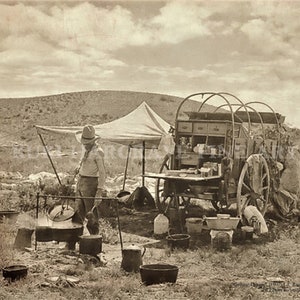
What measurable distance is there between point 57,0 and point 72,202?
4.21 m

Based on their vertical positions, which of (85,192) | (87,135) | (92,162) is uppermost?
(87,135)

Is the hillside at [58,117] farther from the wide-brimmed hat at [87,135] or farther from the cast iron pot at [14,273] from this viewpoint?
the cast iron pot at [14,273]

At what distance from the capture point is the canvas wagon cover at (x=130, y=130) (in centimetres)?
1077

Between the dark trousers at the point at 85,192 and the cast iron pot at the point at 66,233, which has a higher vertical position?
the dark trousers at the point at 85,192

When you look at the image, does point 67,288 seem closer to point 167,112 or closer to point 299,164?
Answer: point 299,164

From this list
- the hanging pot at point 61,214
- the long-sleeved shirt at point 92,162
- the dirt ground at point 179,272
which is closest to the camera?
the dirt ground at point 179,272

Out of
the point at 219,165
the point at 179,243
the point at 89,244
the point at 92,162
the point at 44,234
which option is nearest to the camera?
the point at 89,244

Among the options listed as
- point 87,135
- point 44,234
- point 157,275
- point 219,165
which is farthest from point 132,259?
point 219,165

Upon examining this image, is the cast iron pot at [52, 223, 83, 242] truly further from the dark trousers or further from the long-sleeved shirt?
the long-sleeved shirt

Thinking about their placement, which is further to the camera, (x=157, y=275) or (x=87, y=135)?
(x=87, y=135)

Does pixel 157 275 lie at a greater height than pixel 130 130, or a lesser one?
lesser

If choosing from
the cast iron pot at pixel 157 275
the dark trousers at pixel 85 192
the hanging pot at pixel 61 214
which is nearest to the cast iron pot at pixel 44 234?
the hanging pot at pixel 61 214

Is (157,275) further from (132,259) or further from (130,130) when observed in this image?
(130,130)

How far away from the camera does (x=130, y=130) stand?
36.4 feet
